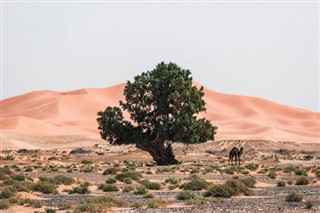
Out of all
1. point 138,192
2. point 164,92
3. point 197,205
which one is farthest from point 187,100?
point 197,205

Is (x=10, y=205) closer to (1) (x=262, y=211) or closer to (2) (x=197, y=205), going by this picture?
(2) (x=197, y=205)

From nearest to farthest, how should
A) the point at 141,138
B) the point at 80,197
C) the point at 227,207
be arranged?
the point at 227,207 → the point at 80,197 → the point at 141,138

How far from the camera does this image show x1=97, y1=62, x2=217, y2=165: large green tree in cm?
5659

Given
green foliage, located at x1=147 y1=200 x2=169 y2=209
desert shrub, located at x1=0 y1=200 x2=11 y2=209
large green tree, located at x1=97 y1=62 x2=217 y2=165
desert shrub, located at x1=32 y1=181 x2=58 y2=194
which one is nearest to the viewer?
desert shrub, located at x1=0 y1=200 x2=11 y2=209

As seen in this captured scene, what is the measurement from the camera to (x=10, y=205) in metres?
24.0

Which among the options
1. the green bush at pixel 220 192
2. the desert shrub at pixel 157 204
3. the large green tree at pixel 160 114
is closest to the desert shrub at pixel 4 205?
the desert shrub at pixel 157 204

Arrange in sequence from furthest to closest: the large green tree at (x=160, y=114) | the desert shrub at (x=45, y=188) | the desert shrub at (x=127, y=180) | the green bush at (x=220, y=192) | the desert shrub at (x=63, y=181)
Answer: the large green tree at (x=160, y=114)
the desert shrub at (x=127, y=180)
the desert shrub at (x=63, y=181)
the desert shrub at (x=45, y=188)
the green bush at (x=220, y=192)

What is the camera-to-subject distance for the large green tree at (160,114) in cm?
5659

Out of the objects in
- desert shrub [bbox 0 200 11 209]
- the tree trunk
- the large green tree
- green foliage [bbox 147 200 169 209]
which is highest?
the large green tree

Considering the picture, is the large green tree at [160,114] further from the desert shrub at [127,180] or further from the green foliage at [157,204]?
the green foliage at [157,204]

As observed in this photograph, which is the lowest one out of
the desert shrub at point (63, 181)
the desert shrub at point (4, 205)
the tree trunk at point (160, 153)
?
the desert shrub at point (4, 205)

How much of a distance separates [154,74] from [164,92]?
7.69 ft

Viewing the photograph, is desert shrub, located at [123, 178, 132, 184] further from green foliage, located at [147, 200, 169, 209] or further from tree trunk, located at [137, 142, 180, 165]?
tree trunk, located at [137, 142, 180, 165]

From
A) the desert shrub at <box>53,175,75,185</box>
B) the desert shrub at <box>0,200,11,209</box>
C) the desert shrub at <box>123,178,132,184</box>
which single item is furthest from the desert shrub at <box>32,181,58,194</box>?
the desert shrub at <box>0,200,11,209</box>
